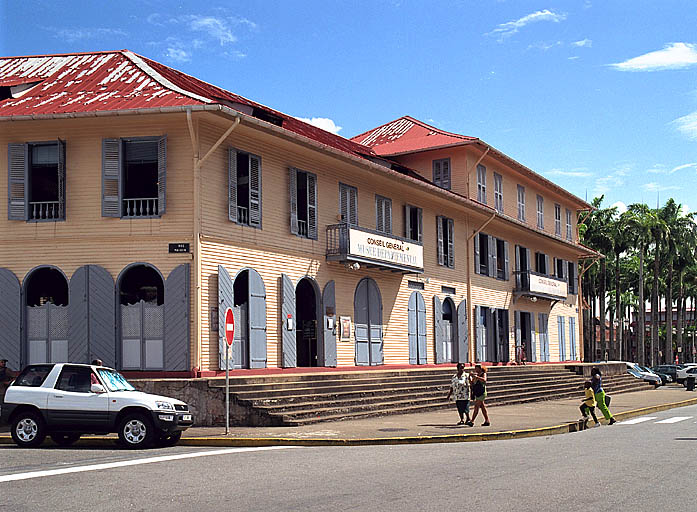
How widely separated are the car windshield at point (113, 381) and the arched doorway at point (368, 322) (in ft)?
35.9

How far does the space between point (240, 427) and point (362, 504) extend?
999 cm

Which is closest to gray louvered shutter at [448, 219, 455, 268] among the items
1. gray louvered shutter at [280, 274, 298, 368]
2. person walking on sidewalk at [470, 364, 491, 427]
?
gray louvered shutter at [280, 274, 298, 368]

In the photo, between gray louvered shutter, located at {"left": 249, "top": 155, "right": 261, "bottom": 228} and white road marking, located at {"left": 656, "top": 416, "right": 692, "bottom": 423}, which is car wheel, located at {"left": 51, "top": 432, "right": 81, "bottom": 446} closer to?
gray louvered shutter, located at {"left": 249, "top": 155, "right": 261, "bottom": 228}

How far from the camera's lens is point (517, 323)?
124 ft

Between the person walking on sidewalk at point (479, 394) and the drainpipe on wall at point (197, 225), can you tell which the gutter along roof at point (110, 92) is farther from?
the person walking on sidewalk at point (479, 394)

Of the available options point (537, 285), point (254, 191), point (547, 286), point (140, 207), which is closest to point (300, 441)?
point (140, 207)

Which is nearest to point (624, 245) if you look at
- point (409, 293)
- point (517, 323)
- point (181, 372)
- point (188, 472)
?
point (517, 323)

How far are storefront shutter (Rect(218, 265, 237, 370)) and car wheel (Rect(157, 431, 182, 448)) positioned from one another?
15.3 ft

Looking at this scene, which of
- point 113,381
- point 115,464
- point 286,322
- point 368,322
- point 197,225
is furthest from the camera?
point 368,322

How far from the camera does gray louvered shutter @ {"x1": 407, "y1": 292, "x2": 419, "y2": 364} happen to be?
95.0 ft

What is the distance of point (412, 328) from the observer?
1150 inches

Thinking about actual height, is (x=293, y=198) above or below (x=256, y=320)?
above

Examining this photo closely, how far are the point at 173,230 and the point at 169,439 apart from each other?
6.18 meters

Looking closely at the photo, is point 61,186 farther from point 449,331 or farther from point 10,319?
point 449,331
